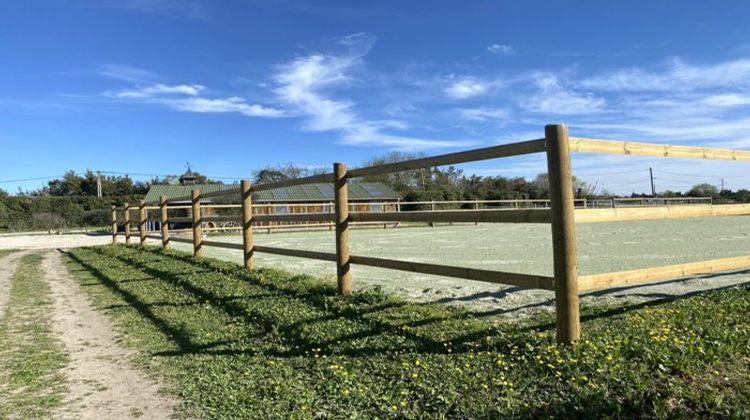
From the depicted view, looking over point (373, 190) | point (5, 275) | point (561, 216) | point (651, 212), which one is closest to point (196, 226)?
point (5, 275)

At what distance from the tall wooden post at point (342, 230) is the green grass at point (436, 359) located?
321mm

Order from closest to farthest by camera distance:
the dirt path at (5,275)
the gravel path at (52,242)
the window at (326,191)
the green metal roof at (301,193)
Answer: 1. the dirt path at (5,275)
2. the gravel path at (52,242)
3. the green metal roof at (301,193)
4. the window at (326,191)

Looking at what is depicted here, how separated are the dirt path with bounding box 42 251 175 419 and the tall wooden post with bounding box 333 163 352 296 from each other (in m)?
2.43

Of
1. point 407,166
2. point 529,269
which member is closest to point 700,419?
point 407,166

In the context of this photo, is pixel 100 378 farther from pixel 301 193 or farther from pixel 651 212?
pixel 301 193

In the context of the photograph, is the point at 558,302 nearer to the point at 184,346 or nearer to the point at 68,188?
the point at 184,346

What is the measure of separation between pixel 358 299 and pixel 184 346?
1.91 metres

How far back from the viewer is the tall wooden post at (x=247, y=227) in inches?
324

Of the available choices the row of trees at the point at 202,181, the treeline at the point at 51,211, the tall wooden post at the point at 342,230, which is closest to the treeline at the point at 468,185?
the row of trees at the point at 202,181

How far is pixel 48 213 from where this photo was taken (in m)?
40.9

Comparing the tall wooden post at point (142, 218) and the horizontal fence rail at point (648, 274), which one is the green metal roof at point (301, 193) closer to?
the tall wooden post at point (142, 218)

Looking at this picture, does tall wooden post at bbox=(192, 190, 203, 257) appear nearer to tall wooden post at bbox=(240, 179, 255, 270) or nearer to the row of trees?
tall wooden post at bbox=(240, 179, 255, 270)

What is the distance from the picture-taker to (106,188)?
6038 centimetres

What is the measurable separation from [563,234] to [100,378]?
3583mm
